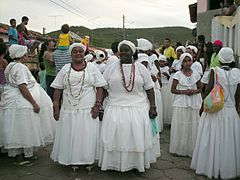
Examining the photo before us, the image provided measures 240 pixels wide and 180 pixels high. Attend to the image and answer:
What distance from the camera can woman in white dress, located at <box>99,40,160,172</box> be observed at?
4910 millimetres

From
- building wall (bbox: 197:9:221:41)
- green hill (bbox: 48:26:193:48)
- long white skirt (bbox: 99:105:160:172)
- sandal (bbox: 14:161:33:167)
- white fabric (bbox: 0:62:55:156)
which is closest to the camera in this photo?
long white skirt (bbox: 99:105:160:172)

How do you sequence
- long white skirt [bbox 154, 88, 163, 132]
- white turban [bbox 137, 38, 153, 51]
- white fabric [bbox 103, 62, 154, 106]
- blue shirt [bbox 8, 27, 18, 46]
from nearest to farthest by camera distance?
white fabric [bbox 103, 62, 154, 106]
white turban [bbox 137, 38, 153, 51]
long white skirt [bbox 154, 88, 163, 132]
blue shirt [bbox 8, 27, 18, 46]

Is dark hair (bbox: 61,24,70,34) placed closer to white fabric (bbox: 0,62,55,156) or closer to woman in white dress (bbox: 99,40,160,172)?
white fabric (bbox: 0,62,55,156)

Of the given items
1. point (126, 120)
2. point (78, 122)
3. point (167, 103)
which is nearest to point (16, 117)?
point (78, 122)

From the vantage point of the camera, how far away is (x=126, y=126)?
16.1 ft

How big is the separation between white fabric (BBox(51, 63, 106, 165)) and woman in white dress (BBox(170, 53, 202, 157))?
1833mm

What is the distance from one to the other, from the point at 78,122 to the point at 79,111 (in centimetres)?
18

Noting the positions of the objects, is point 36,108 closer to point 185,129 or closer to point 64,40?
point 185,129

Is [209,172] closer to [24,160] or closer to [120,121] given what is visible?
[120,121]

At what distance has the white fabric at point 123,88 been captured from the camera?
5012 mm

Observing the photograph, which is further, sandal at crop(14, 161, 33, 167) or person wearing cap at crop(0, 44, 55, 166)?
sandal at crop(14, 161, 33, 167)

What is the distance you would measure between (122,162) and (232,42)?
4.59 m

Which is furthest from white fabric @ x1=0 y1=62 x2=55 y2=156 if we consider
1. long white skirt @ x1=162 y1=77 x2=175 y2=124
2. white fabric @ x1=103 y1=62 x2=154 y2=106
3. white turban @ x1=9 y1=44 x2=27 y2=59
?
long white skirt @ x1=162 y1=77 x2=175 y2=124

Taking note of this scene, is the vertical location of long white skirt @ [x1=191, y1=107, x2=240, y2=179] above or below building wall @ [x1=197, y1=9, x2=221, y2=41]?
below
